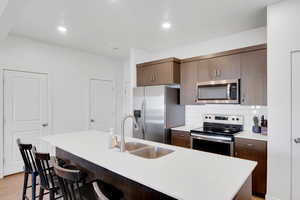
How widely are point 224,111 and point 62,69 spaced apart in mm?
3607

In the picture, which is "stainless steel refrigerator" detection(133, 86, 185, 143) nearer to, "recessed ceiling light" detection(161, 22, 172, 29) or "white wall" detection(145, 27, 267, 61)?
"white wall" detection(145, 27, 267, 61)

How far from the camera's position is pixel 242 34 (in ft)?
10.5

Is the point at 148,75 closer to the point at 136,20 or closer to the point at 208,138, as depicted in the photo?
the point at 136,20

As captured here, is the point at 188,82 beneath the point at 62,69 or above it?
beneath

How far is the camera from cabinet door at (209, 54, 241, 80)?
9.68ft

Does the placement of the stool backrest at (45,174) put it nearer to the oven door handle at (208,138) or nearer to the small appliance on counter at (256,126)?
the oven door handle at (208,138)

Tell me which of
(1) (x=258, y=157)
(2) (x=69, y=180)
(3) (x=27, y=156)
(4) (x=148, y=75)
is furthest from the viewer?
(4) (x=148, y=75)

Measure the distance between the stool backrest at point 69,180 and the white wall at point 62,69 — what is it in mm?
2845

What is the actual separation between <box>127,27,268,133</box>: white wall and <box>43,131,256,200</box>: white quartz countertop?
6.12 ft

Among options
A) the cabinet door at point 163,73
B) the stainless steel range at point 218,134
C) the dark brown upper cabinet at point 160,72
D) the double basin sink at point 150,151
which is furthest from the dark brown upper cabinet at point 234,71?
the double basin sink at point 150,151

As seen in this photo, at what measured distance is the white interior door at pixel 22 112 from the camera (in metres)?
3.29

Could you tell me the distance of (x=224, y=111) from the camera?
3373mm

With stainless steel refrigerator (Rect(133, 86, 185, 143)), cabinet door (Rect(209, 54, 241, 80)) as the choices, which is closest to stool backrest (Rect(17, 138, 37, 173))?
stainless steel refrigerator (Rect(133, 86, 185, 143))

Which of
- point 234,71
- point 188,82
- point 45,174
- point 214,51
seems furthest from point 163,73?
point 45,174
